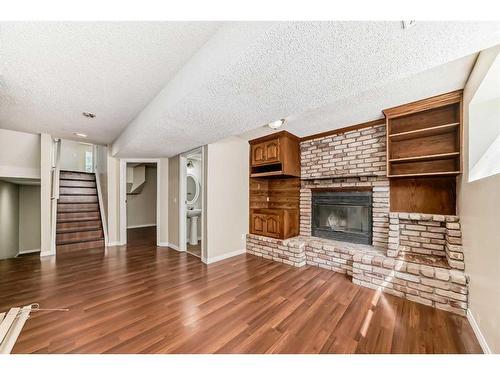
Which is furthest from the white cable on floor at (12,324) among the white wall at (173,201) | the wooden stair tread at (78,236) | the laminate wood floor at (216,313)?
the wooden stair tread at (78,236)

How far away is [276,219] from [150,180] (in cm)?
538

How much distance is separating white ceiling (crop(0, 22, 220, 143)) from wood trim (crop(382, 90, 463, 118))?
230 centimetres

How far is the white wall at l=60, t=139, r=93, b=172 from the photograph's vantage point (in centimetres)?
591

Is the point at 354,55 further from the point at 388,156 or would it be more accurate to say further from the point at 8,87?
the point at 8,87

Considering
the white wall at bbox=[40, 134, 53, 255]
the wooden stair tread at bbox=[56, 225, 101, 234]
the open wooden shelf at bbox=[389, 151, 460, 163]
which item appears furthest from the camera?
the wooden stair tread at bbox=[56, 225, 101, 234]

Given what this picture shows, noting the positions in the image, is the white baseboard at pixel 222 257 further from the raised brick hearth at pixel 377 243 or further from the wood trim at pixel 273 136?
the wood trim at pixel 273 136

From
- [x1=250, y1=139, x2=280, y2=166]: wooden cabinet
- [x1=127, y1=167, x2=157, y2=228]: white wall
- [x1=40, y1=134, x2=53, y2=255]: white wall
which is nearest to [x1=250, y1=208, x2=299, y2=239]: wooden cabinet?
[x1=250, y1=139, x2=280, y2=166]: wooden cabinet

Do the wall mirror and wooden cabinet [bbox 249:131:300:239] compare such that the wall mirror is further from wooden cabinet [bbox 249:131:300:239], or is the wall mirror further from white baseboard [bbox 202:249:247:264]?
white baseboard [bbox 202:249:247:264]

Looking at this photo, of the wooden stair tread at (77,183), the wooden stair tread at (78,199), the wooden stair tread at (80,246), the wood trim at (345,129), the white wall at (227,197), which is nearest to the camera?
the wood trim at (345,129)

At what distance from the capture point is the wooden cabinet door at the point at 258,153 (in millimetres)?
3594

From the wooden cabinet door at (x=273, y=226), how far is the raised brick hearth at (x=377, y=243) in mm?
126

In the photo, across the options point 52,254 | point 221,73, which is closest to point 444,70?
point 221,73

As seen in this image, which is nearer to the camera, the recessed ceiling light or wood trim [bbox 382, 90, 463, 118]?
the recessed ceiling light

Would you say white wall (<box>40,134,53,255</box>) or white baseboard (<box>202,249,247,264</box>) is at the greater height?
white wall (<box>40,134,53,255</box>)
